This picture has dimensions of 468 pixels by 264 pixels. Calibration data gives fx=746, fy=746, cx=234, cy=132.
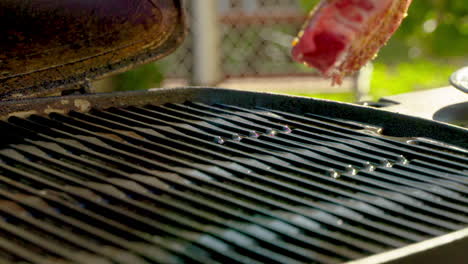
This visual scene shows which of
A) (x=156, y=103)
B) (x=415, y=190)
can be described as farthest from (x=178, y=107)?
(x=415, y=190)

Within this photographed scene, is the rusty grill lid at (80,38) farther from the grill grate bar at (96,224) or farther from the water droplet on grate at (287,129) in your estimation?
the grill grate bar at (96,224)

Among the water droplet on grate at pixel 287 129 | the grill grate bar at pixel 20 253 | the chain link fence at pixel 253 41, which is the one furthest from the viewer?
the chain link fence at pixel 253 41

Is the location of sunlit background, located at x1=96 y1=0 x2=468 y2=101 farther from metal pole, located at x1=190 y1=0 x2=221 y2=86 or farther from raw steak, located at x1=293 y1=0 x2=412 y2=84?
raw steak, located at x1=293 y1=0 x2=412 y2=84

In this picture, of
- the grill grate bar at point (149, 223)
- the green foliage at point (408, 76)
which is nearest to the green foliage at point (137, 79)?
the green foliage at point (408, 76)

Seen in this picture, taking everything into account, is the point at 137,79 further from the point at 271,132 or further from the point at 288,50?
the point at 271,132

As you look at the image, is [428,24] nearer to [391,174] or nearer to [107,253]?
[391,174]

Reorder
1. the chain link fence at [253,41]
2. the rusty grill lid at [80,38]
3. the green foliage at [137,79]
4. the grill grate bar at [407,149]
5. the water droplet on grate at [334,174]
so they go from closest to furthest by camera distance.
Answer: the water droplet on grate at [334,174]
the grill grate bar at [407,149]
the rusty grill lid at [80,38]
the green foliage at [137,79]
the chain link fence at [253,41]
